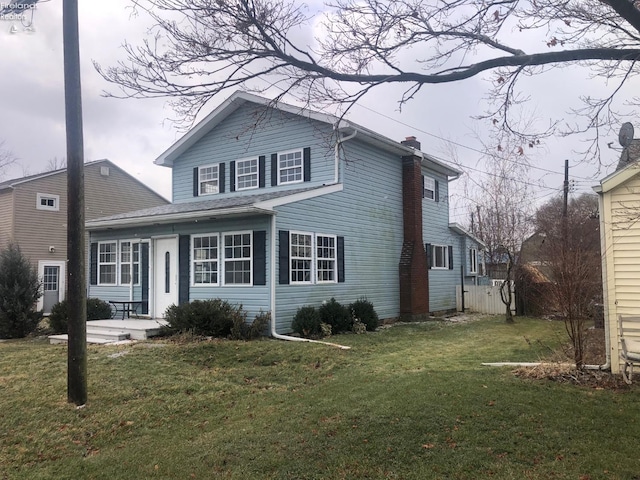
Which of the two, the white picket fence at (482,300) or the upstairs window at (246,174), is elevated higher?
the upstairs window at (246,174)

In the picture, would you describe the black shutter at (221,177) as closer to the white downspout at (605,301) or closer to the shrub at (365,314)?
the shrub at (365,314)

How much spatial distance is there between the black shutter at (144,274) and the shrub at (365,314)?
605 centimetres

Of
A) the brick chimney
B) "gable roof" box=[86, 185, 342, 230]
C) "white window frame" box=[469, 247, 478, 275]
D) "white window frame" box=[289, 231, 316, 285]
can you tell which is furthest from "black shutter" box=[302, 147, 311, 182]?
"white window frame" box=[469, 247, 478, 275]

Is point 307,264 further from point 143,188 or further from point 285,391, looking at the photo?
point 143,188

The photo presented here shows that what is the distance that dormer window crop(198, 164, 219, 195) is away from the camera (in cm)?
1675

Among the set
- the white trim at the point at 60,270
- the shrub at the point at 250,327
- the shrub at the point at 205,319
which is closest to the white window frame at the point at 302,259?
the shrub at the point at 250,327

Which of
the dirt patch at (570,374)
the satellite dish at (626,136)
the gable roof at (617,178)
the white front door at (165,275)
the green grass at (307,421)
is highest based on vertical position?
the satellite dish at (626,136)

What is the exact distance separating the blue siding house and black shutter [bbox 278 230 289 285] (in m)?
0.03

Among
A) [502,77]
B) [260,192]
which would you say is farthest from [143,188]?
[502,77]

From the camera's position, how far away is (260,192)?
1554cm

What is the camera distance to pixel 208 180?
16.9 meters

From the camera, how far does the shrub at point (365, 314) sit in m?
14.1

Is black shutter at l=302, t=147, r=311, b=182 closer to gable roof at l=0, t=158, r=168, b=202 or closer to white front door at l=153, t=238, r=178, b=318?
white front door at l=153, t=238, r=178, b=318

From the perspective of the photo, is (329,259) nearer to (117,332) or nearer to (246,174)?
(246,174)
